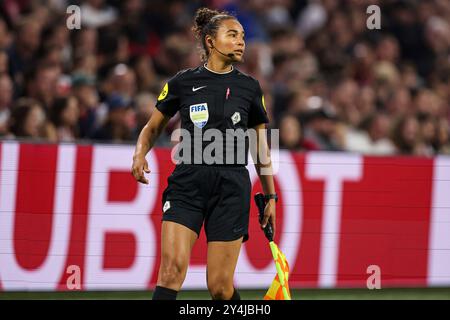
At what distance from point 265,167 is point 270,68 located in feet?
21.6

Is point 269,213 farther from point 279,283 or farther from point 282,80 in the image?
point 282,80

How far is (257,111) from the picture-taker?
654 cm

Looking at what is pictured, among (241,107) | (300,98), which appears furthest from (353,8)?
(241,107)

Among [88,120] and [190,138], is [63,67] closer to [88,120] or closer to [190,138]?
[88,120]

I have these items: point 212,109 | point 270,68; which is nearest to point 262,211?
point 212,109

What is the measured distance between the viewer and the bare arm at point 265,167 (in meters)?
6.56

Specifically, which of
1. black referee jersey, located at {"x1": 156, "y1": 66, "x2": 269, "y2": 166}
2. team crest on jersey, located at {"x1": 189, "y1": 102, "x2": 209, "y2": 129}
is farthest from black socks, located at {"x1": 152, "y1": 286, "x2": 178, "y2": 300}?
team crest on jersey, located at {"x1": 189, "y1": 102, "x2": 209, "y2": 129}

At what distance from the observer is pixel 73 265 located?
8.37 metres

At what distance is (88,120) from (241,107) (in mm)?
4423

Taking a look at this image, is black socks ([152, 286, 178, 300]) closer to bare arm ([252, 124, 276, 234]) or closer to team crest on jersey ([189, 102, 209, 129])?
bare arm ([252, 124, 276, 234])

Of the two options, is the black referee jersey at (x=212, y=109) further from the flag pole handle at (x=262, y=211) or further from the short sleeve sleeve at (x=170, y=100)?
the flag pole handle at (x=262, y=211)

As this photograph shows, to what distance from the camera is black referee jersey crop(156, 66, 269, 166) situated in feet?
20.6

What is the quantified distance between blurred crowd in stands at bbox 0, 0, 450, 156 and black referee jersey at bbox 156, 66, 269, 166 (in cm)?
307

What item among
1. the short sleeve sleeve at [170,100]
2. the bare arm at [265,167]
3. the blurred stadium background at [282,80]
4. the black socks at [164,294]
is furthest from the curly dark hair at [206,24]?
the blurred stadium background at [282,80]
